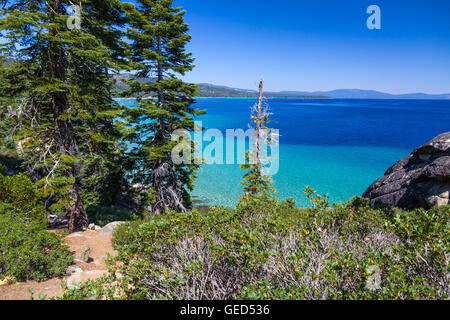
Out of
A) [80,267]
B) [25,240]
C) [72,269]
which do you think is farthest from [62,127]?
[72,269]

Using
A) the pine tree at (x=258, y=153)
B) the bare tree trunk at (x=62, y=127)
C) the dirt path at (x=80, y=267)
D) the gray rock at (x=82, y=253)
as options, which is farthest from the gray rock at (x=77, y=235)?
the pine tree at (x=258, y=153)

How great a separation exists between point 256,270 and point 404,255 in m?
2.72

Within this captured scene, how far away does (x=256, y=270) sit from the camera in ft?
13.7

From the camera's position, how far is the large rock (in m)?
11.7

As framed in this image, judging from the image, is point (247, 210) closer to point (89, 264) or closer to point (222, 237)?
point (222, 237)

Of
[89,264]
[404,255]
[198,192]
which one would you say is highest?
[404,255]

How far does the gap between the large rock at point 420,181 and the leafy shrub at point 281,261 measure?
8955 mm

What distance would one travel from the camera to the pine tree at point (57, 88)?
8.66 meters

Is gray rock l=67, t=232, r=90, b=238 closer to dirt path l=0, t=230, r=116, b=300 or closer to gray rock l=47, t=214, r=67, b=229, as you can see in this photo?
dirt path l=0, t=230, r=116, b=300

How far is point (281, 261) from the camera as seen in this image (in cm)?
419

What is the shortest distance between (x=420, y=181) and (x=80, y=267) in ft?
56.9

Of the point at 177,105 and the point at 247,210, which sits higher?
the point at 177,105

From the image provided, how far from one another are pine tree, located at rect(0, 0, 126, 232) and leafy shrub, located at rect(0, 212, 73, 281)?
86.7 inches
